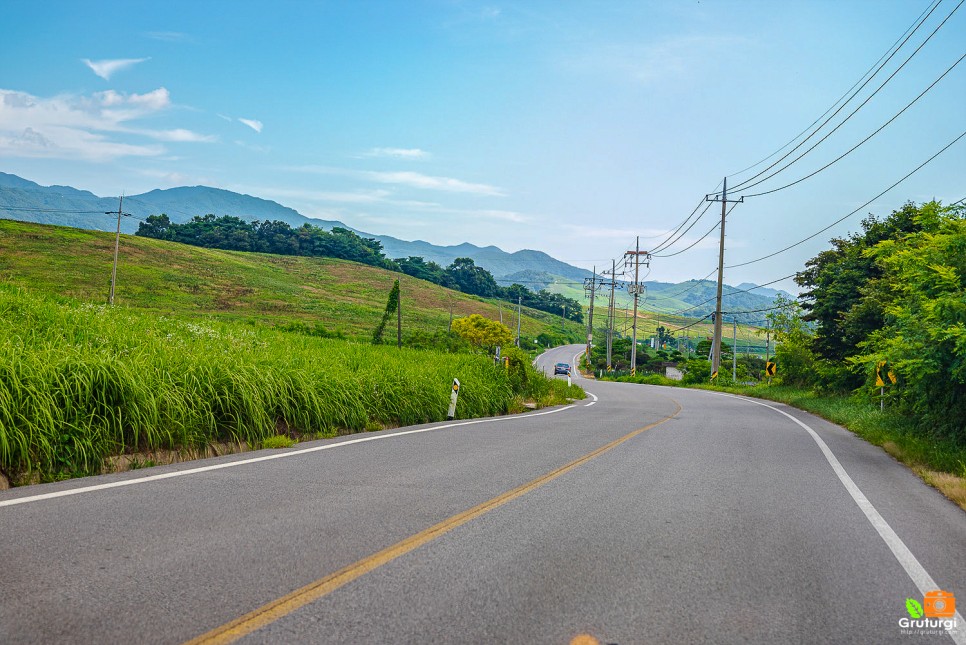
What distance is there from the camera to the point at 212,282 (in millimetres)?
92375

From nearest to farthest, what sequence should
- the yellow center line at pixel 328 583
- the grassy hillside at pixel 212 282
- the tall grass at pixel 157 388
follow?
the yellow center line at pixel 328 583, the tall grass at pixel 157 388, the grassy hillside at pixel 212 282

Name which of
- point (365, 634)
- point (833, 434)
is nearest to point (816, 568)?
point (365, 634)

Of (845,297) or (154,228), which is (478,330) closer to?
(845,297)

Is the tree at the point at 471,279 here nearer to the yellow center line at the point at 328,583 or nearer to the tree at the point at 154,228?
the tree at the point at 154,228

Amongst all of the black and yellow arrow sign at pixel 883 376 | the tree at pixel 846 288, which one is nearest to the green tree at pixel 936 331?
the black and yellow arrow sign at pixel 883 376

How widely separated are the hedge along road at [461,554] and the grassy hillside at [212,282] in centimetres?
4882

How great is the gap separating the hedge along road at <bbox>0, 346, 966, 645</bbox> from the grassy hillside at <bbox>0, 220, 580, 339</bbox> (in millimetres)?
48824

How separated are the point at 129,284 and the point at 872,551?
81.6m

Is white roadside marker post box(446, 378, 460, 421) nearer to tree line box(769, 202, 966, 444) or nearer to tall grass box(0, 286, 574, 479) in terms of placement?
tall grass box(0, 286, 574, 479)

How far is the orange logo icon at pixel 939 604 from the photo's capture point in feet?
13.7

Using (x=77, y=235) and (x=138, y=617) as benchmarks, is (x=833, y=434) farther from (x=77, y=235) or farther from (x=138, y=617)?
(x=77, y=235)

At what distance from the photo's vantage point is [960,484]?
8719mm

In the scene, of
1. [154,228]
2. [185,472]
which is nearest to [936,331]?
[185,472]
